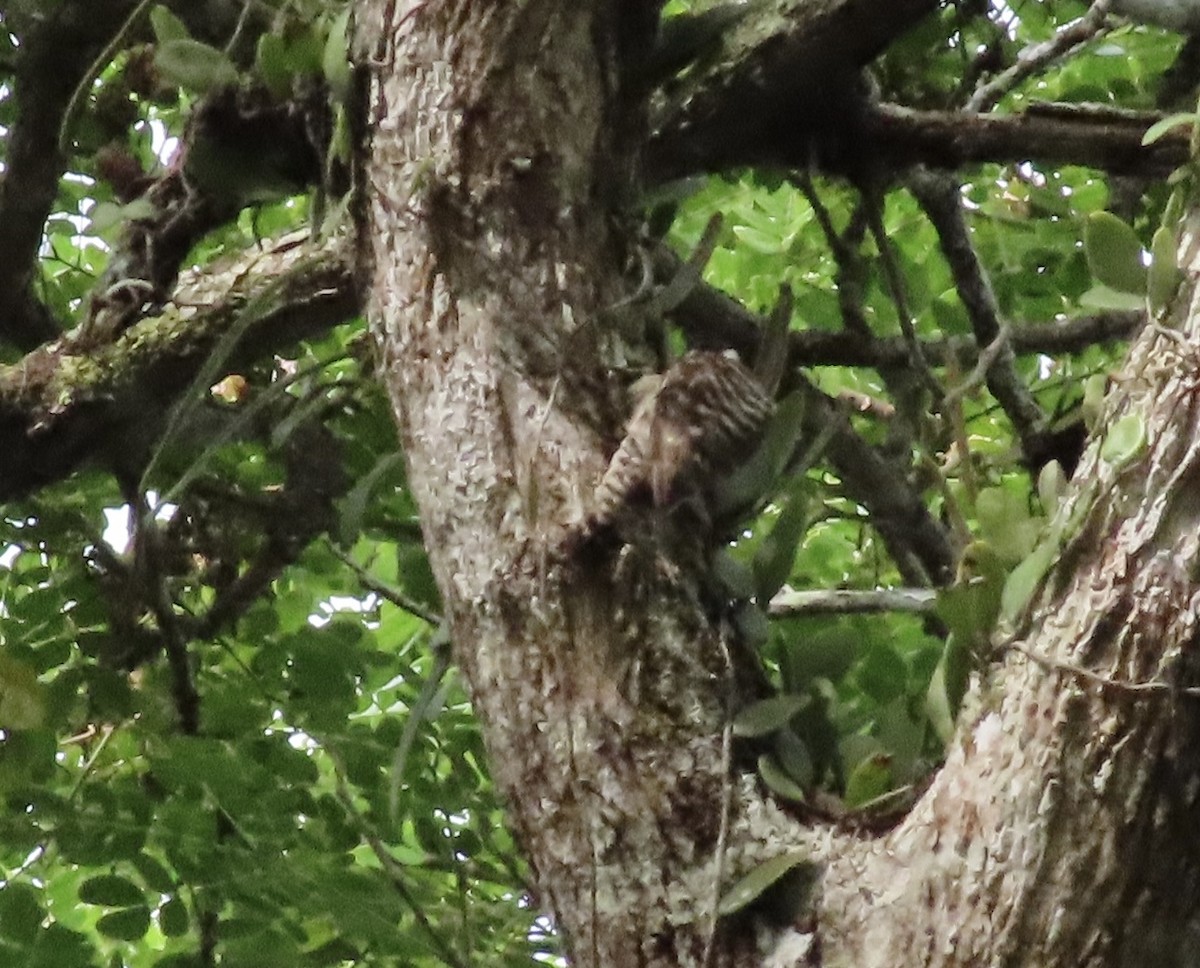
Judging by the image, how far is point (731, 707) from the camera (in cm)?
69

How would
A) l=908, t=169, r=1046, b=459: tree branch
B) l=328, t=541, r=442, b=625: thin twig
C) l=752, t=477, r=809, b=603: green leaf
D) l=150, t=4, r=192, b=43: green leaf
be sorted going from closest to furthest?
l=752, t=477, r=809, b=603: green leaf → l=150, t=4, r=192, b=43: green leaf → l=328, t=541, r=442, b=625: thin twig → l=908, t=169, r=1046, b=459: tree branch

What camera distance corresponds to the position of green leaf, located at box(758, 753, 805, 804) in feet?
2.22

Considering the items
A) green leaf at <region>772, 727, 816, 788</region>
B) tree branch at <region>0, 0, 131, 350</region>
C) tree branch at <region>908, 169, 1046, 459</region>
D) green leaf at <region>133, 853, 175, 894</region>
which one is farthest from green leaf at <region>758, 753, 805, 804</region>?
tree branch at <region>0, 0, 131, 350</region>

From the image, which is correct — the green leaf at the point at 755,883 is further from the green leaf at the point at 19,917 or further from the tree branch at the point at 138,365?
the green leaf at the point at 19,917

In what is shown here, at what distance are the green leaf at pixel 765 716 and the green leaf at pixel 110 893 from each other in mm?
867

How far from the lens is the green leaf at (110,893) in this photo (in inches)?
51.9

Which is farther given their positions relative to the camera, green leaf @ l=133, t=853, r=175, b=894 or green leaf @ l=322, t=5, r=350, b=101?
green leaf @ l=133, t=853, r=175, b=894

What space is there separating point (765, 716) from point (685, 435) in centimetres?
14

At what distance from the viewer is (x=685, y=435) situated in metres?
0.70

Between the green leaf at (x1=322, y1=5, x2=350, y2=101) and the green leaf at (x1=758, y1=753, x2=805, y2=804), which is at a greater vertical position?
the green leaf at (x1=322, y1=5, x2=350, y2=101)

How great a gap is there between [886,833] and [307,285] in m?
0.63

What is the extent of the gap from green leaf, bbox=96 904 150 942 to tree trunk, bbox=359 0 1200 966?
756 millimetres

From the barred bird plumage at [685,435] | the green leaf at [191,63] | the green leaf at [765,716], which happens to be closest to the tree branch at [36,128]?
the green leaf at [191,63]

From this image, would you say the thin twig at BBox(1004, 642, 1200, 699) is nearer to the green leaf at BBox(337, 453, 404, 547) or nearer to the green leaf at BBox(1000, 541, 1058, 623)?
the green leaf at BBox(1000, 541, 1058, 623)
